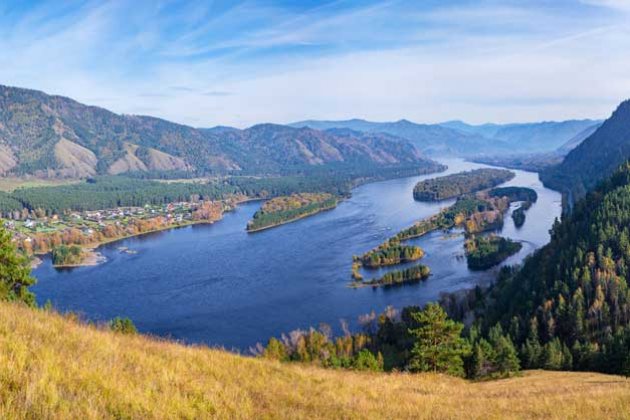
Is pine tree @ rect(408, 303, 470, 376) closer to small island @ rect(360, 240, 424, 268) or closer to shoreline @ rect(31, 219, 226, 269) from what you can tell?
small island @ rect(360, 240, 424, 268)

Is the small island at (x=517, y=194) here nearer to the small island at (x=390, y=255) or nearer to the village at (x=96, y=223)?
the small island at (x=390, y=255)

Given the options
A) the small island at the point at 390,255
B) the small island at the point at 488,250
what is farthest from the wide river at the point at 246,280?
the small island at the point at 390,255

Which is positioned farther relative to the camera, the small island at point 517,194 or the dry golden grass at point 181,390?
the small island at point 517,194

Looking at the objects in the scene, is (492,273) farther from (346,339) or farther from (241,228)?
(241,228)

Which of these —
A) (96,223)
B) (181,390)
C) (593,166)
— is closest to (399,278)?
(181,390)

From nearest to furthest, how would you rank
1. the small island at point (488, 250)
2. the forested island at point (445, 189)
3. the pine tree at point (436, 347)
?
the pine tree at point (436, 347) < the small island at point (488, 250) < the forested island at point (445, 189)

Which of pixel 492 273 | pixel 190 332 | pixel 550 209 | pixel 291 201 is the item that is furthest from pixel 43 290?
pixel 550 209
